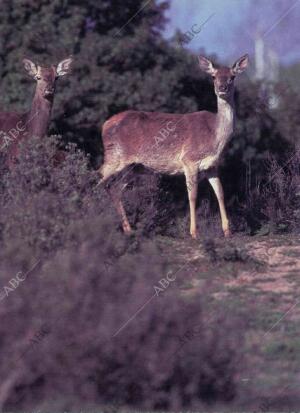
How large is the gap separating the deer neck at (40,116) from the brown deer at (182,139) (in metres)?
1.34

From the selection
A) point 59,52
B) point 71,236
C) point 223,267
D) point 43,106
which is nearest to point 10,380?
point 71,236

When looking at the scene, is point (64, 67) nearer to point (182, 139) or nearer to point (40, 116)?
point (40, 116)

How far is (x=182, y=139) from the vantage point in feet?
53.2

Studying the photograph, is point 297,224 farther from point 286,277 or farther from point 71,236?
point 71,236

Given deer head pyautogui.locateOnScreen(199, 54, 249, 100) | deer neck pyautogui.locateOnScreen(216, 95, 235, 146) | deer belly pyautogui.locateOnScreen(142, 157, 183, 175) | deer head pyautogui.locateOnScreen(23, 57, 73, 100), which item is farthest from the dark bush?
deer belly pyautogui.locateOnScreen(142, 157, 183, 175)

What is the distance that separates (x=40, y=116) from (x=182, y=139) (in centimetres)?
250

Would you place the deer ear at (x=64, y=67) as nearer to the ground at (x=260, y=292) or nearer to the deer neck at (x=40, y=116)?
the deer neck at (x=40, y=116)

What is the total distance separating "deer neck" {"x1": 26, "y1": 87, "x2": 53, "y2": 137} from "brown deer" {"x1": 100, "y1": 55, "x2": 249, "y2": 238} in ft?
4.38

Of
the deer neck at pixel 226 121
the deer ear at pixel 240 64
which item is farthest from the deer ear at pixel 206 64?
the deer neck at pixel 226 121

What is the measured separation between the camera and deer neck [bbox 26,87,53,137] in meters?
15.5

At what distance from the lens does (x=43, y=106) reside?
15516mm

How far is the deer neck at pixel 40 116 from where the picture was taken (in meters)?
15.5

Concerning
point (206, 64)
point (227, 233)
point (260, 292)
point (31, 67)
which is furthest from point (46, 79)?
point (260, 292)

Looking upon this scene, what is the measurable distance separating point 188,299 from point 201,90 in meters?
12.0
